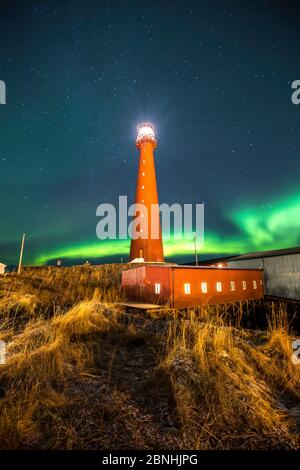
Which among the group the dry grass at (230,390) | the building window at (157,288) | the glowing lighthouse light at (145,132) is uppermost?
the glowing lighthouse light at (145,132)

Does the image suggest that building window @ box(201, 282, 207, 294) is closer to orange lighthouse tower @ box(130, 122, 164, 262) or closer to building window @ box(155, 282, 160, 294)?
building window @ box(155, 282, 160, 294)

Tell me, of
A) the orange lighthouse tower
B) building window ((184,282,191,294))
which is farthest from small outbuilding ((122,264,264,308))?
the orange lighthouse tower

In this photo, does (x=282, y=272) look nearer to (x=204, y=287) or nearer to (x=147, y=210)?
(x=204, y=287)

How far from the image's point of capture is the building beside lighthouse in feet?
50.9

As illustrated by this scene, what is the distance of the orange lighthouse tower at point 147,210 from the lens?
88.6 feet

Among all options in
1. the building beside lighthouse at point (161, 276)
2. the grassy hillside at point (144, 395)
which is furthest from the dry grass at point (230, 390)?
the building beside lighthouse at point (161, 276)

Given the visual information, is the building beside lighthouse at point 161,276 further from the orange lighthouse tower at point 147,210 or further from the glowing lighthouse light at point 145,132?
the glowing lighthouse light at point 145,132

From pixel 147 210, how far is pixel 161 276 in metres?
13.9

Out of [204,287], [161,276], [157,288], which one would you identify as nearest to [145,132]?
[161,276]

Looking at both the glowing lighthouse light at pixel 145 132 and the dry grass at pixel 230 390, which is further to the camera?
the glowing lighthouse light at pixel 145 132

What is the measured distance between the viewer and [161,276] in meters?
15.7

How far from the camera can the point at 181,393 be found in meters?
2.90
